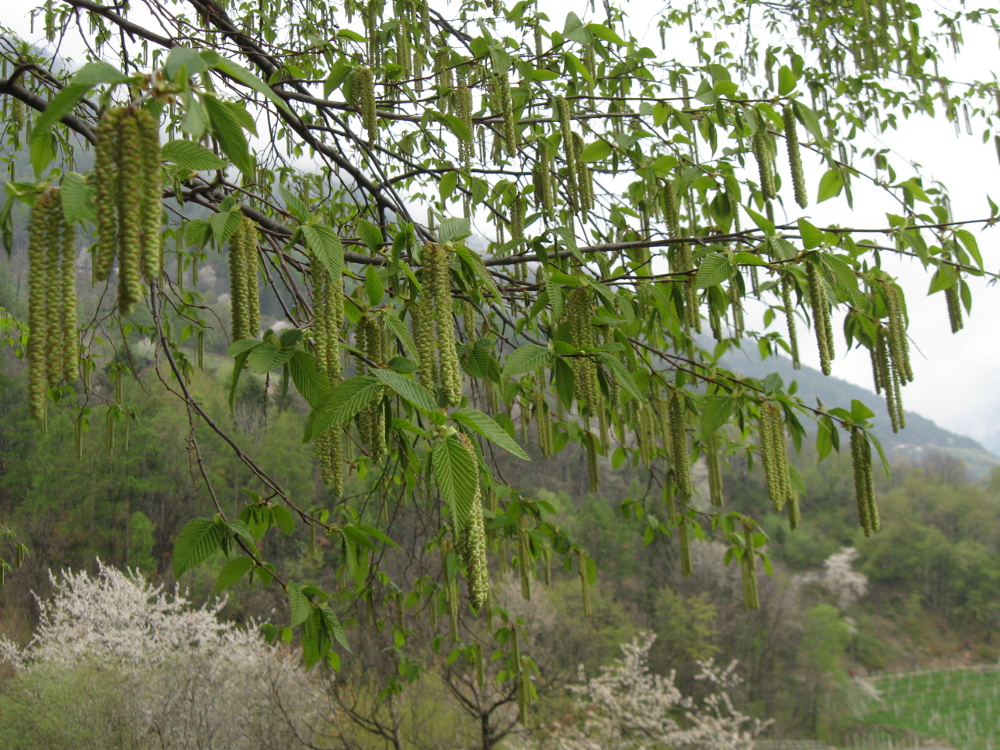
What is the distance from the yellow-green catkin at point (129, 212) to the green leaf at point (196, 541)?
0.76m

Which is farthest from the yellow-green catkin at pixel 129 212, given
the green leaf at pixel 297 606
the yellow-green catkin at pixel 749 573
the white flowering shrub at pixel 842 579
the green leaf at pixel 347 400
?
the white flowering shrub at pixel 842 579

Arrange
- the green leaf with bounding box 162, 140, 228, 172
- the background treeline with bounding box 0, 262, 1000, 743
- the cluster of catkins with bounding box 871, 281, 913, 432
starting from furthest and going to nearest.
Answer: the background treeline with bounding box 0, 262, 1000, 743, the cluster of catkins with bounding box 871, 281, 913, 432, the green leaf with bounding box 162, 140, 228, 172

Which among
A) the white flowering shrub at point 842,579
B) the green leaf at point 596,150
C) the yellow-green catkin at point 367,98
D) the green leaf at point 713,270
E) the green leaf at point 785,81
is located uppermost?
the yellow-green catkin at point 367,98

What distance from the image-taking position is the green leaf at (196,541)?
1.29 meters

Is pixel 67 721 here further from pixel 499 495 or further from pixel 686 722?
pixel 686 722

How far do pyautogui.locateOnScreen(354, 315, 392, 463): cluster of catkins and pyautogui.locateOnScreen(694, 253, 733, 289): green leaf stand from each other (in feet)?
2.34

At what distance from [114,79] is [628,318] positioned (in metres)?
1.19

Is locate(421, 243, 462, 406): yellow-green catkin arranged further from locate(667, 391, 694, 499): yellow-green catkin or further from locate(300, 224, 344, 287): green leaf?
locate(667, 391, 694, 499): yellow-green catkin

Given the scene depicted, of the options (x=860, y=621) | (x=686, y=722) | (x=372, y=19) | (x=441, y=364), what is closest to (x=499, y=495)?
(x=441, y=364)

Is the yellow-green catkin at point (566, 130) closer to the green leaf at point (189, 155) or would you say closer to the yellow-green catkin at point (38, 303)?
the green leaf at point (189, 155)

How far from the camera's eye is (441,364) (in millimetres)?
951

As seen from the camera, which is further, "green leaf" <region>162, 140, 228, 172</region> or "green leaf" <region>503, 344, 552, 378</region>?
"green leaf" <region>503, 344, 552, 378</region>

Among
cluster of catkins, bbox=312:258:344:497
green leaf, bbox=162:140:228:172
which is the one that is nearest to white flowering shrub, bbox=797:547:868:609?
cluster of catkins, bbox=312:258:344:497

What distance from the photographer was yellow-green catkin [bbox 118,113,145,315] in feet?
2.05
